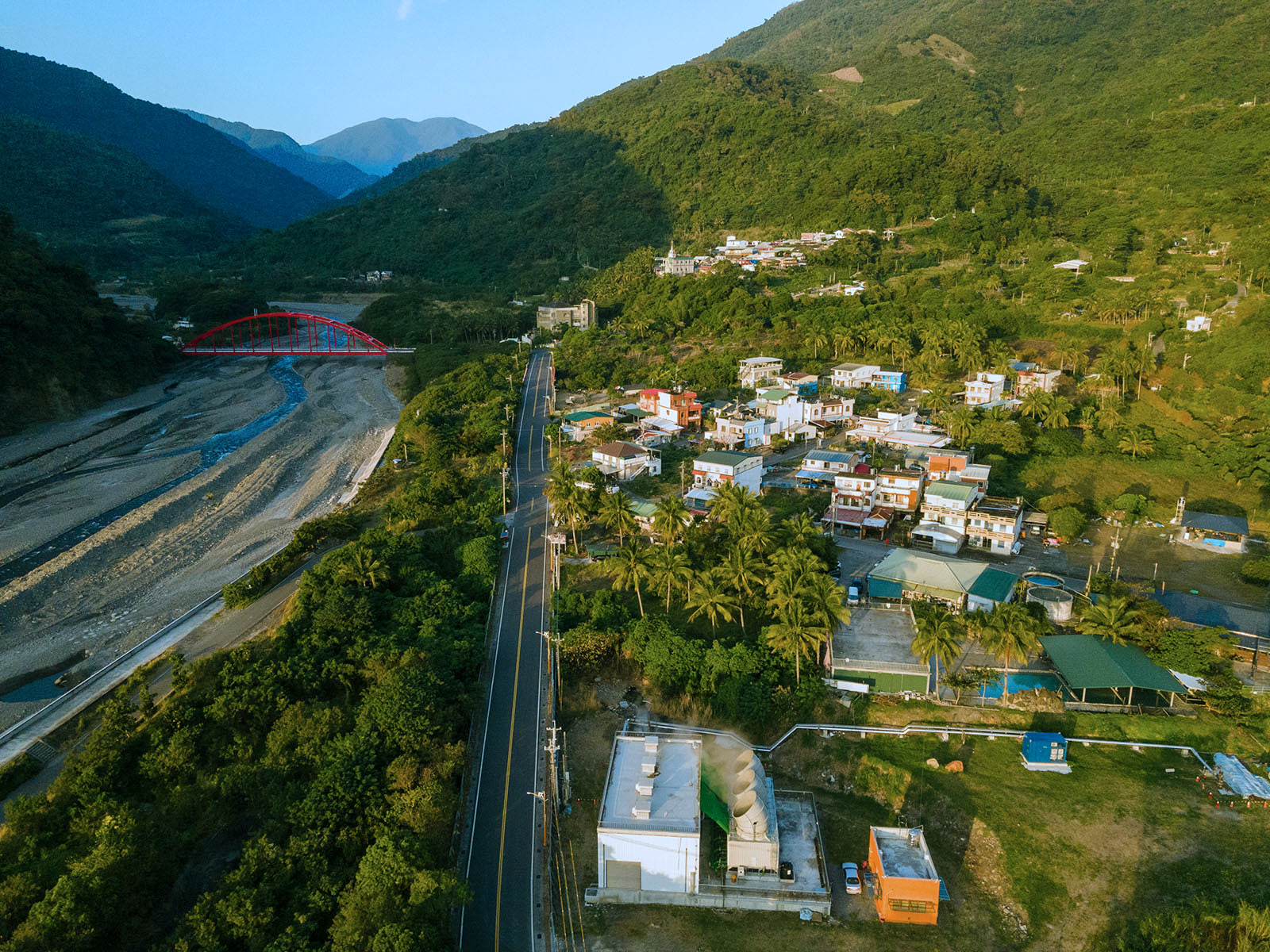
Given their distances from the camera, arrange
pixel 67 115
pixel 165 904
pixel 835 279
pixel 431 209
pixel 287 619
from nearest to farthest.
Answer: pixel 165 904, pixel 287 619, pixel 835 279, pixel 431 209, pixel 67 115

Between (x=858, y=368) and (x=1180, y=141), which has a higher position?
(x=1180, y=141)

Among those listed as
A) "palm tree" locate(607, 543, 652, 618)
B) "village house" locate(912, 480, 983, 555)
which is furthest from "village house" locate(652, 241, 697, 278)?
"palm tree" locate(607, 543, 652, 618)

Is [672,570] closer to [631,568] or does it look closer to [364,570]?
[631,568]

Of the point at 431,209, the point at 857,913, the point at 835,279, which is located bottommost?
the point at 857,913

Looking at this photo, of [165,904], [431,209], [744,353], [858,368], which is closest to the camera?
[165,904]

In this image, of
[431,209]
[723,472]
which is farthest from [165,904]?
[431,209]

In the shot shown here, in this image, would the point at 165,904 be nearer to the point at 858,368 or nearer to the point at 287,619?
the point at 287,619

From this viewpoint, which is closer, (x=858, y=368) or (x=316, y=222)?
(x=858, y=368)
